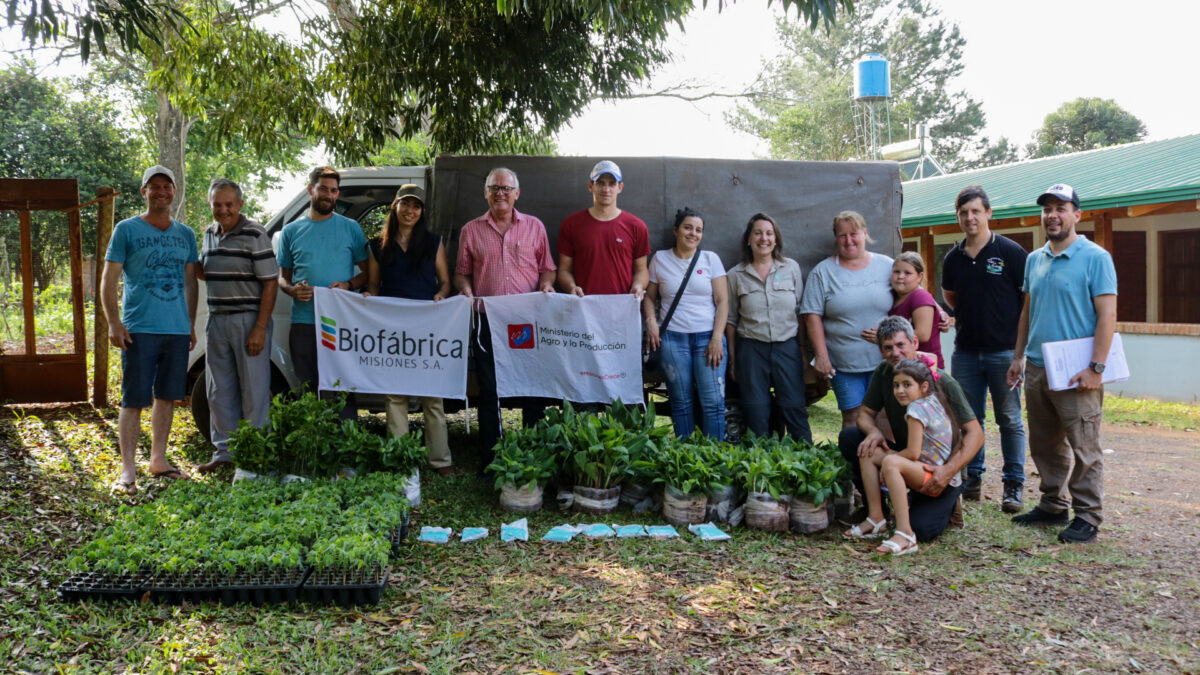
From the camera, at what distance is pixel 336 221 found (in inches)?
226

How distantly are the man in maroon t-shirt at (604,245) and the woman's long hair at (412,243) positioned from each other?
894 mm

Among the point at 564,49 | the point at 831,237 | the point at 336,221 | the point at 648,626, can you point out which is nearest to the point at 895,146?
the point at 564,49

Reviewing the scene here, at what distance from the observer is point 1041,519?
195 inches

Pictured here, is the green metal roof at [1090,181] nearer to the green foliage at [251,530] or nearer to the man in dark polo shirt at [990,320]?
the man in dark polo shirt at [990,320]

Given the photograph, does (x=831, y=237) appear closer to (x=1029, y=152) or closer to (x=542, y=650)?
(x=542, y=650)

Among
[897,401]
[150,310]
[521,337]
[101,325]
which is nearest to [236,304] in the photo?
[150,310]

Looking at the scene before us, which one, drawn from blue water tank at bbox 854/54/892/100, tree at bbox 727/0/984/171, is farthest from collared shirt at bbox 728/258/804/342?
tree at bbox 727/0/984/171

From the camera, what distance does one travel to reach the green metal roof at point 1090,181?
10758 millimetres

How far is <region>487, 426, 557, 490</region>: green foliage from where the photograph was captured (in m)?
4.98

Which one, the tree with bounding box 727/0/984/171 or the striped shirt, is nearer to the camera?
the striped shirt

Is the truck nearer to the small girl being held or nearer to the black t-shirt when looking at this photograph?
the black t-shirt

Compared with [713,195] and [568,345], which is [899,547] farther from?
[713,195]

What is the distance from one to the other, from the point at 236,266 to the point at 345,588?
9.60 feet

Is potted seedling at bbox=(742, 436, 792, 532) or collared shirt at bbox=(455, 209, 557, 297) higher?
collared shirt at bbox=(455, 209, 557, 297)
